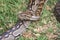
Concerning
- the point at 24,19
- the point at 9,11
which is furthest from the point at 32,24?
the point at 9,11

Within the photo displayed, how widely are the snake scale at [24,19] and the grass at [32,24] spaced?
0.54 ft

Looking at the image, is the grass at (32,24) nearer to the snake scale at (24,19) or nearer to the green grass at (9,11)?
the green grass at (9,11)

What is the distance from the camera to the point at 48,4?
6746mm

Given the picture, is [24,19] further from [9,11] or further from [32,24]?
[9,11]

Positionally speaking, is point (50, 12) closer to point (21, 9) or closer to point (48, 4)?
point (48, 4)

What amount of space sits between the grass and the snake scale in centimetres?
17

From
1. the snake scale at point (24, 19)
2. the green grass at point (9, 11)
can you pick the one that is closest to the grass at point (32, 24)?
the green grass at point (9, 11)

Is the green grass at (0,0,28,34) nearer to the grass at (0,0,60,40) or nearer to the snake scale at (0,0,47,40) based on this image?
the grass at (0,0,60,40)

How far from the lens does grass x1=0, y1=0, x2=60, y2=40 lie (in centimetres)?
539

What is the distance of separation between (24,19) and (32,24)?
41cm

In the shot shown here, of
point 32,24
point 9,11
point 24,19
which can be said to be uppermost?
point 9,11

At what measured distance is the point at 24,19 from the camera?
5.40 m

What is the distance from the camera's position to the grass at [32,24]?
539 cm

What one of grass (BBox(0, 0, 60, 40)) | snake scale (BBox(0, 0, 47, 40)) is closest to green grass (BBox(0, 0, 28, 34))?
grass (BBox(0, 0, 60, 40))
